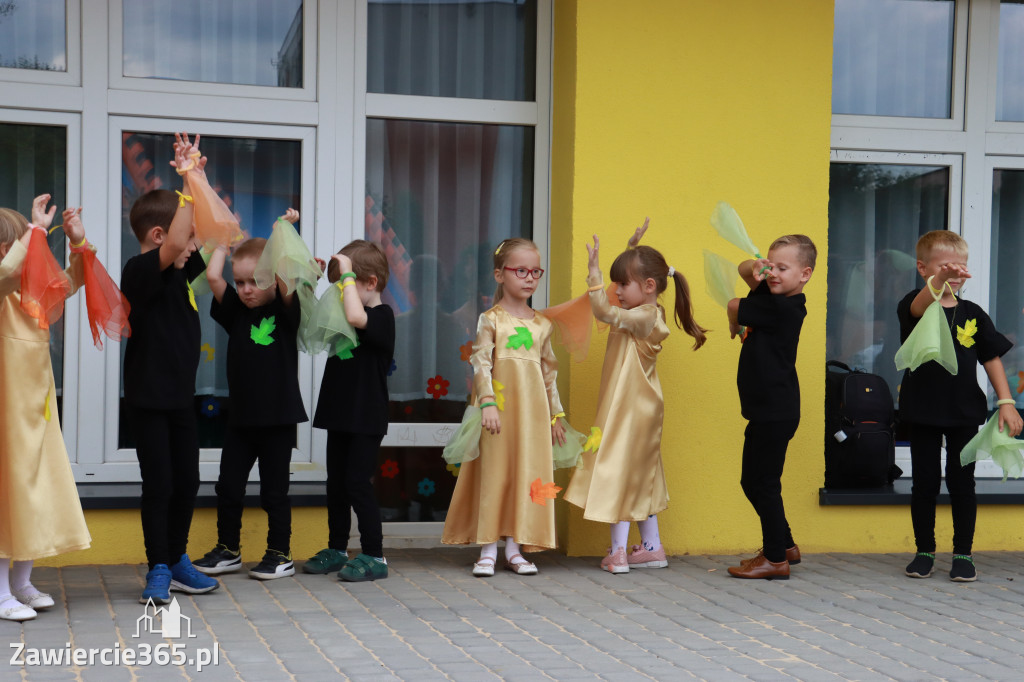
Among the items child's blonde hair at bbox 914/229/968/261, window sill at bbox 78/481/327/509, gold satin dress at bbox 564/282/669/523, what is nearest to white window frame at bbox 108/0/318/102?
window sill at bbox 78/481/327/509

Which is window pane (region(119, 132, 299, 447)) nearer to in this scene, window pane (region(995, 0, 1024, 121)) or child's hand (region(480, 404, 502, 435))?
child's hand (region(480, 404, 502, 435))

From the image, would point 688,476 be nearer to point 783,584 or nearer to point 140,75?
point 783,584

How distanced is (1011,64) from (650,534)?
3715mm

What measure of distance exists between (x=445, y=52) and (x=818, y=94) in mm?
2038

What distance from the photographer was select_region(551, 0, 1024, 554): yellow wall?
554 cm

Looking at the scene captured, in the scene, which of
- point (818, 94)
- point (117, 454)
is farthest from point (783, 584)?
point (117, 454)

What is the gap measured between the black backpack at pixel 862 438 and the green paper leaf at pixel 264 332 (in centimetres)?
307

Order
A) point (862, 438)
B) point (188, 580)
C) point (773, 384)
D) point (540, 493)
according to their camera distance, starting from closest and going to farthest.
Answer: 1. point (188, 580)
2. point (773, 384)
3. point (540, 493)
4. point (862, 438)

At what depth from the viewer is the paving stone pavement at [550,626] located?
3465 millimetres

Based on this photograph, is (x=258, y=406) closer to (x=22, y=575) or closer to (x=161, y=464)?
(x=161, y=464)

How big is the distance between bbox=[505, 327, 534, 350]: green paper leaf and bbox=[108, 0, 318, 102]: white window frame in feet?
5.60

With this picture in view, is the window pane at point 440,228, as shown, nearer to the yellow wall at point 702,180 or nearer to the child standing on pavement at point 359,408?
the yellow wall at point 702,180

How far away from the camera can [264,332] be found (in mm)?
4828

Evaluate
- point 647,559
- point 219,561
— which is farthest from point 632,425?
point 219,561
